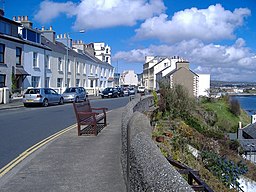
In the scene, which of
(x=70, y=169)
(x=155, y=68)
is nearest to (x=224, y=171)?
(x=70, y=169)

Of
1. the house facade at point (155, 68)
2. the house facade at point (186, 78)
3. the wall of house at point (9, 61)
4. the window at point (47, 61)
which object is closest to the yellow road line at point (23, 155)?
the house facade at point (186, 78)

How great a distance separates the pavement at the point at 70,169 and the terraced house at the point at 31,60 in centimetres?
2464

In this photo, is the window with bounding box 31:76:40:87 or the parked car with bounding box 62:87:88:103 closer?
the parked car with bounding box 62:87:88:103

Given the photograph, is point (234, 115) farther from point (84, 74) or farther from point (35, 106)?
point (35, 106)

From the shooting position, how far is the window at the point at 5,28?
32.2 meters

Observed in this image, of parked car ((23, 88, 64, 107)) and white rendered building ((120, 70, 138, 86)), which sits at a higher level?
white rendered building ((120, 70, 138, 86))

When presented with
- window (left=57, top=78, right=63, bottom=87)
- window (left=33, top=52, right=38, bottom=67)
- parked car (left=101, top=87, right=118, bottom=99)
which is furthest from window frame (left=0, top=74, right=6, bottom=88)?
parked car (left=101, top=87, right=118, bottom=99)

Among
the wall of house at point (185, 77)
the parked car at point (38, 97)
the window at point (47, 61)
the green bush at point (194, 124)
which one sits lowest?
the green bush at point (194, 124)

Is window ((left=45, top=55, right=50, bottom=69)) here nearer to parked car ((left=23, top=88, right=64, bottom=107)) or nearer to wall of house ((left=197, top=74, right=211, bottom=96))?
parked car ((left=23, top=88, right=64, bottom=107))

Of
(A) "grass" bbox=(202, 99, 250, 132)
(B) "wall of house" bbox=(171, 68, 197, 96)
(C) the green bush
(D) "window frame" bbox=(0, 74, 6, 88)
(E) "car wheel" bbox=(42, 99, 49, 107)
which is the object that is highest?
(B) "wall of house" bbox=(171, 68, 197, 96)

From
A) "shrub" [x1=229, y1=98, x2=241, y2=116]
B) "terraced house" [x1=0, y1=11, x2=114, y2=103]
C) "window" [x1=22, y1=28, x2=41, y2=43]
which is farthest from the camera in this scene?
"shrub" [x1=229, y1=98, x2=241, y2=116]

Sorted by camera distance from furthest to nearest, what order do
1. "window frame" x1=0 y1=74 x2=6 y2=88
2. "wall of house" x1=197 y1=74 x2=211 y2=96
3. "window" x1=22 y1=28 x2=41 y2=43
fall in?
1. "wall of house" x1=197 y1=74 x2=211 y2=96
2. "window" x1=22 y1=28 x2=41 y2=43
3. "window frame" x1=0 y1=74 x2=6 y2=88

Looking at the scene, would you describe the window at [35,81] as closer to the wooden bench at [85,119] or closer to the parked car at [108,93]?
the parked car at [108,93]

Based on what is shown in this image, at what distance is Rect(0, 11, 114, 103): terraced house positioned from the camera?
107ft
